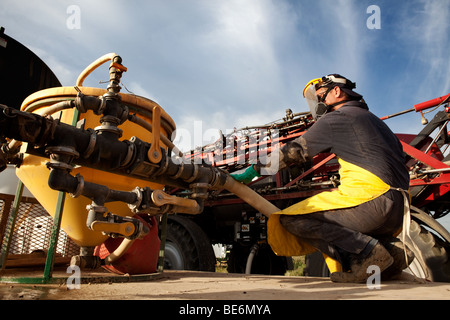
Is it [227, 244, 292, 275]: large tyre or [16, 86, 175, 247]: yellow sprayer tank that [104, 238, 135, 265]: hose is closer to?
[16, 86, 175, 247]: yellow sprayer tank

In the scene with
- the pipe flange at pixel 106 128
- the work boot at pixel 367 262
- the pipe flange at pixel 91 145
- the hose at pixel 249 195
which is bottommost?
the work boot at pixel 367 262

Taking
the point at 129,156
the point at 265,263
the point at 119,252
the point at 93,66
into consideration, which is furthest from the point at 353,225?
the point at 265,263

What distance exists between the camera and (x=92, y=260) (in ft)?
7.30

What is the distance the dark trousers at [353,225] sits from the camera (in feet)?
6.13

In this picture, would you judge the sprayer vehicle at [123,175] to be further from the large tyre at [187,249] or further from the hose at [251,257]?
the hose at [251,257]

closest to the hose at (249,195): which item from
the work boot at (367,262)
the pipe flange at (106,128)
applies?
the work boot at (367,262)

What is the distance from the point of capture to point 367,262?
180 centimetres

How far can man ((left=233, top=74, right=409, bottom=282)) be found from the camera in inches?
73.6

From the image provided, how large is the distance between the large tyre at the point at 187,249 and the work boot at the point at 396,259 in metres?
2.70

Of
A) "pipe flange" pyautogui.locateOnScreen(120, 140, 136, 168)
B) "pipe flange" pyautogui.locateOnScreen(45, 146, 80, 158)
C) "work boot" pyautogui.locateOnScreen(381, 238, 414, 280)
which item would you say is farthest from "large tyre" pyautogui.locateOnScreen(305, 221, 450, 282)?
"pipe flange" pyautogui.locateOnScreen(45, 146, 80, 158)

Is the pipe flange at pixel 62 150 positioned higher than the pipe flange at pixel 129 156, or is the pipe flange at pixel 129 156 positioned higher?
the pipe flange at pixel 129 156

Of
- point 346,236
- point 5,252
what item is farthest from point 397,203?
point 5,252

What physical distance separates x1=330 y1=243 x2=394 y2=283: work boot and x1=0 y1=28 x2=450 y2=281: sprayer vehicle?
2.14ft

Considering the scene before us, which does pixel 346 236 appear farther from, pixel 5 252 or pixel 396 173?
pixel 5 252
